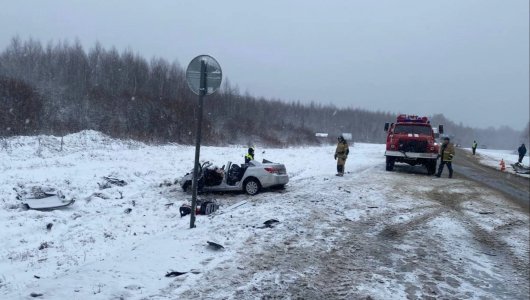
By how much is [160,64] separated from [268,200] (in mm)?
69273

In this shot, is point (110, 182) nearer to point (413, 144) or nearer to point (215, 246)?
point (215, 246)

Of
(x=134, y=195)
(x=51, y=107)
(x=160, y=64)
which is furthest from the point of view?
(x=160, y=64)

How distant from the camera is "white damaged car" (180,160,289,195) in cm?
1373

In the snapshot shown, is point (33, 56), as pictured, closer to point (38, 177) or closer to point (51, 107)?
point (51, 107)

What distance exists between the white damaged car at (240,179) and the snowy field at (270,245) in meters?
0.39

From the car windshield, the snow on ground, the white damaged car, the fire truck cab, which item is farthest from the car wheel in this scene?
the snow on ground

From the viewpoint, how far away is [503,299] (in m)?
5.92

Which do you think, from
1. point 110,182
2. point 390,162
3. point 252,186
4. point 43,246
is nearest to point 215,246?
point 43,246

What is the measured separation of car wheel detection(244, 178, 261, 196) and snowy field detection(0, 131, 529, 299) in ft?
1.27

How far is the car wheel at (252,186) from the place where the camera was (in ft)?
45.0

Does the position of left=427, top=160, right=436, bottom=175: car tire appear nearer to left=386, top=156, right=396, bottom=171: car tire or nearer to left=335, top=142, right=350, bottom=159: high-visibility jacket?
left=386, top=156, right=396, bottom=171: car tire

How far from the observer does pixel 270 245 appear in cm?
738

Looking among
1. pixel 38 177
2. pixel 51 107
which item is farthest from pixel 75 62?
pixel 38 177

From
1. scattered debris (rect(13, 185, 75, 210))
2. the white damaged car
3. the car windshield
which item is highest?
the car windshield
